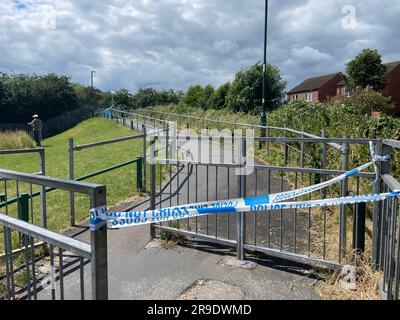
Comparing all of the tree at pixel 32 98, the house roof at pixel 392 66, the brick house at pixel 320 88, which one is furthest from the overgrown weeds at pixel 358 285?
the brick house at pixel 320 88

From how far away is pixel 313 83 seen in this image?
73750 mm

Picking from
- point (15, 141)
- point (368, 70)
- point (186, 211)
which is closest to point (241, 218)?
point (186, 211)

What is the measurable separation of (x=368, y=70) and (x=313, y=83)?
3005 centimetres

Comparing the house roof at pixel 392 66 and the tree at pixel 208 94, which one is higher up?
the house roof at pixel 392 66

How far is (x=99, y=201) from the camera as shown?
1822 mm

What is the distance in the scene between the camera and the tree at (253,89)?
140 ft

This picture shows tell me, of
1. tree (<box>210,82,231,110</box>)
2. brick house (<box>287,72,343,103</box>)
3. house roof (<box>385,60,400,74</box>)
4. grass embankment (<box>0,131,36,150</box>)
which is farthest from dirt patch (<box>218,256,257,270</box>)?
brick house (<box>287,72,343,103</box>)

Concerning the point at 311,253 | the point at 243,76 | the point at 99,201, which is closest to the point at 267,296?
the point at 311,253

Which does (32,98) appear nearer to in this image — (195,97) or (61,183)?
(195,97)

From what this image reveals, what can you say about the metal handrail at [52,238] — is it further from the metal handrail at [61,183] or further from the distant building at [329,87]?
the distant building at [329,87]

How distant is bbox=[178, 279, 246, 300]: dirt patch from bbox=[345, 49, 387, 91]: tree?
147ft

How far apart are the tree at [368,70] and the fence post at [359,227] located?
1726 inches
